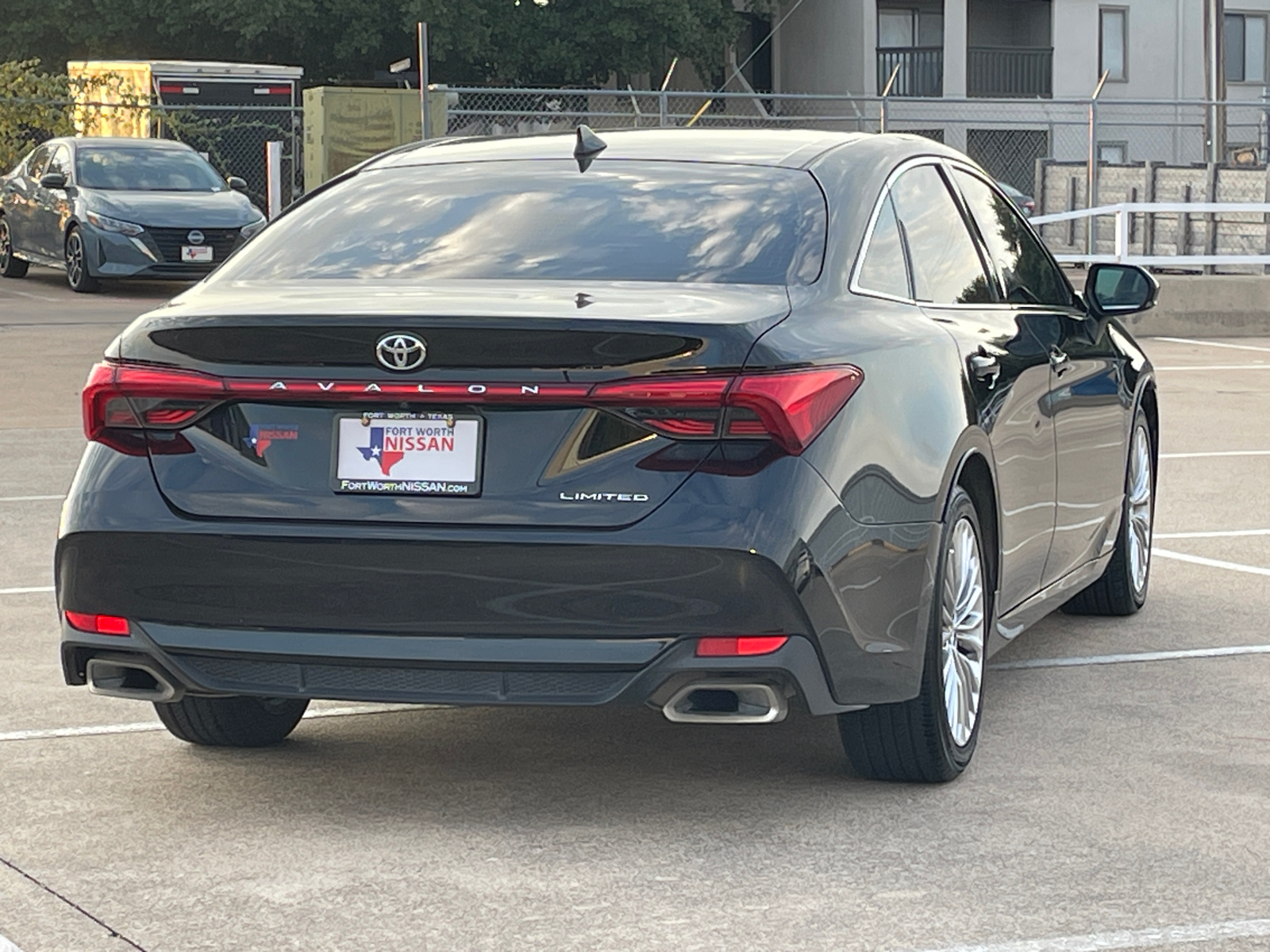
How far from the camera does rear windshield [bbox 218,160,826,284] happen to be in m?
5.36

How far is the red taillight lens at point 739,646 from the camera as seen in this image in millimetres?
4832

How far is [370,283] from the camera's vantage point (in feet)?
17.6

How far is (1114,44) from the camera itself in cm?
5388

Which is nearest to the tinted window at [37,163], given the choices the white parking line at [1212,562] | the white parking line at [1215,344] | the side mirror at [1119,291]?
the white parking line at [1215,344]

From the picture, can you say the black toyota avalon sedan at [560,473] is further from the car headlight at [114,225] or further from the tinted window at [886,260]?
the car headlight at [114,225]

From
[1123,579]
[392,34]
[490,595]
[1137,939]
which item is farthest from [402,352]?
[392,34]

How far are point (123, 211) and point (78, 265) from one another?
3.21 feet

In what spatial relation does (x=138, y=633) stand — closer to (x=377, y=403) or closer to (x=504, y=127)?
(x=377, y=403)

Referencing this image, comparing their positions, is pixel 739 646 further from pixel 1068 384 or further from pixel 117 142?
pixel 117 142

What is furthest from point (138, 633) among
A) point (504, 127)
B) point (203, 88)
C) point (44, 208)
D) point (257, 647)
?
point (504, 127)

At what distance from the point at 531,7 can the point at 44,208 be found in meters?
24.0

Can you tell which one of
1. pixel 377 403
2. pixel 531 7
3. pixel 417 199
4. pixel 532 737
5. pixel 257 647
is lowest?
pixel 532 737

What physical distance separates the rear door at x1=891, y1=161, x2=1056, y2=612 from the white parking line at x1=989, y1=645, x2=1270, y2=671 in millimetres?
586

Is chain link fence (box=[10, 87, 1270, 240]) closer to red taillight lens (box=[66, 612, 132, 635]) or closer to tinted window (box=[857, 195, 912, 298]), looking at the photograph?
tinted window (box=[857, 195, 912, 298])
